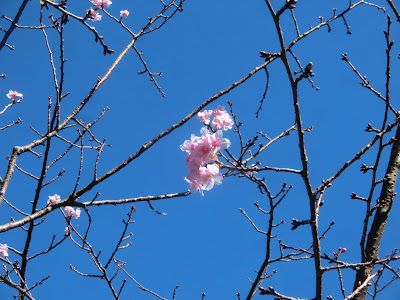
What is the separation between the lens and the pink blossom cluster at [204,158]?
6.36 feet

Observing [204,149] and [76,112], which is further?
[76,112]

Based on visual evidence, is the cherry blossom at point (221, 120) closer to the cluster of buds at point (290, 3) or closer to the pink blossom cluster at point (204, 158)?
the pink blossom cluster at point (204, 158)

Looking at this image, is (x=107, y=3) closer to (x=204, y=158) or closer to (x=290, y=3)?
(x=204, y=158)

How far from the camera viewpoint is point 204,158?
6.38 feet

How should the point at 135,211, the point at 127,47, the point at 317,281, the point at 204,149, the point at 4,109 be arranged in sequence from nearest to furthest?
1. the point at 317,281
2. the point at 204,149
3. the point at 127,47
4. the point at 135,211
5. the point at 4,109

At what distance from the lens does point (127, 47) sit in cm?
295

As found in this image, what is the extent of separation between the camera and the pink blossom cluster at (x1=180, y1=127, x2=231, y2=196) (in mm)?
1938

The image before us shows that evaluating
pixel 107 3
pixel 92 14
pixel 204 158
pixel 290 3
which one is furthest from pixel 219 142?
pixel 107 3

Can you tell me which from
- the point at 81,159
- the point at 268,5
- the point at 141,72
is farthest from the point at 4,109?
the point at 268,5

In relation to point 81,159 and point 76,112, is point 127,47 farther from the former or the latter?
point 81,159

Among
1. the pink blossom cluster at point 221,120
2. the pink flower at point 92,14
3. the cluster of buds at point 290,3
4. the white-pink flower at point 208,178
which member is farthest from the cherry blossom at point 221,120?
the cluster of buds at point 290,3

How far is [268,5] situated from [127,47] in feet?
6.06

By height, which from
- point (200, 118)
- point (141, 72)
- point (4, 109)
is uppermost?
point (200, 118)

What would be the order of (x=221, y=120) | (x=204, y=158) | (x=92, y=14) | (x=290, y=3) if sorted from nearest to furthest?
(x=290, y=3), (x=204, y=158), (x=92, y=14), (x=221, y=120)
